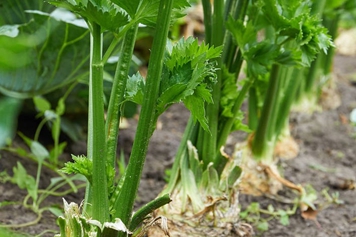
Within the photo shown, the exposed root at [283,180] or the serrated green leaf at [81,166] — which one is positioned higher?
the serrated green leaf at [81,166]

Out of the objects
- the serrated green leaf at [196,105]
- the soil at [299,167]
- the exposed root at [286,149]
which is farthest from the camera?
the exposed root at [286,149]

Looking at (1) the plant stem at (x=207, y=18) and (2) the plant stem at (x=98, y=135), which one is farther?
(1) the plant stem at (x=207, y=18)

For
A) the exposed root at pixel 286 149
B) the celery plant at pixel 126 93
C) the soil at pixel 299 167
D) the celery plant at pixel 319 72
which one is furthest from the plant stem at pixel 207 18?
the celery plant at pixel 319 72

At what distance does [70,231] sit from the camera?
82 cm

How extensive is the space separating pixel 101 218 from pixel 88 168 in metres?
0.08

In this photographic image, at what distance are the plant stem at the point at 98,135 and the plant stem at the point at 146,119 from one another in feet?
0.10

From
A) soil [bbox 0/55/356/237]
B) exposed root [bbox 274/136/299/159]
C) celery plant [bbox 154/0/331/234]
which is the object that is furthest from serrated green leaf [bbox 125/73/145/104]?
exposed root [bbox 274/136/299/159]

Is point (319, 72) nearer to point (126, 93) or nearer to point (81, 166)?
point (126, 93)

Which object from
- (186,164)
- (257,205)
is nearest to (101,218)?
(186,164)

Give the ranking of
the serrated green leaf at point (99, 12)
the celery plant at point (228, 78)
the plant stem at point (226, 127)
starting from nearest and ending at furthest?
the serrated green leaf at point (99, 12), the celery plant at point (228, 78), the plant stem at point (226, 127)

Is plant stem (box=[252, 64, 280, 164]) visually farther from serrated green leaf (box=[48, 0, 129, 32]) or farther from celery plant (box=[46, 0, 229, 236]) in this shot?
serrated green leaf (box=[48, 0, 129, 32])

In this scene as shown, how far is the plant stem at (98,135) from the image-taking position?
777 mm

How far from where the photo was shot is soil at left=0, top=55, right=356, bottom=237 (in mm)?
1343

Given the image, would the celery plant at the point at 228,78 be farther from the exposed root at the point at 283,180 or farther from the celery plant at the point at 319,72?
the celery plant at the point at 319,72
